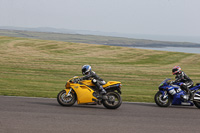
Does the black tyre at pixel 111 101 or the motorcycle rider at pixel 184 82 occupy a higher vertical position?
the motorcycle rider at pixel 184 82

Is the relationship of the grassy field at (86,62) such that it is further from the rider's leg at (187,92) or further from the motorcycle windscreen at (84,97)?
the motorcycle windscreen at (84,97)

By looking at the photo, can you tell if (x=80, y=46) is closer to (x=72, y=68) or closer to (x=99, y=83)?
(x=72, y=68)

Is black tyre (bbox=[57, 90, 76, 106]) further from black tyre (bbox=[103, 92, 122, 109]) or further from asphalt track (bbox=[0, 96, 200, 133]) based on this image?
black tyre (bbox=[103, 92, 122, 109])

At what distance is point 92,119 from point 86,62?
85.3 feet

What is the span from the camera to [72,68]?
2970 cm

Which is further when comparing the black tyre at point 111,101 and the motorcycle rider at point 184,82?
the motorcycle rider at point 184,82

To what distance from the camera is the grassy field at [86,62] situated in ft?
70.2

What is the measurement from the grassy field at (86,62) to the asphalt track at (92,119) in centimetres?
371

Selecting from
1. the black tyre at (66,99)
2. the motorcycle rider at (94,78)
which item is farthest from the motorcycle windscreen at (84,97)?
the motorcycle rider at (94,78)

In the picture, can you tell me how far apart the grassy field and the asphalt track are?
3.71 m

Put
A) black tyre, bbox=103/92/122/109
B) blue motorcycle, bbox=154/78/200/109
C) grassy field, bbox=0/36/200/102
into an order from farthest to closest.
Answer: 1. grassy field, bbox=0/36/200/102
2. blue motorcycle, bbox=154/78/200/109
3. black tyre, bbox=103/92/122/109

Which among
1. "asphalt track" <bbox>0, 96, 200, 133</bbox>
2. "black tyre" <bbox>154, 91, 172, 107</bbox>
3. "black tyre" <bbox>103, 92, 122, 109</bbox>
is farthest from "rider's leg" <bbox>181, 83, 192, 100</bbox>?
"black tyre" <bbox>103, 92, 122, 109</bbox>

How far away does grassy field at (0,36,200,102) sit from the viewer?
70.2ft

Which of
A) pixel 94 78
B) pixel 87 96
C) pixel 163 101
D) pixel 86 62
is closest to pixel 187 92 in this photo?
pixel 163 101
